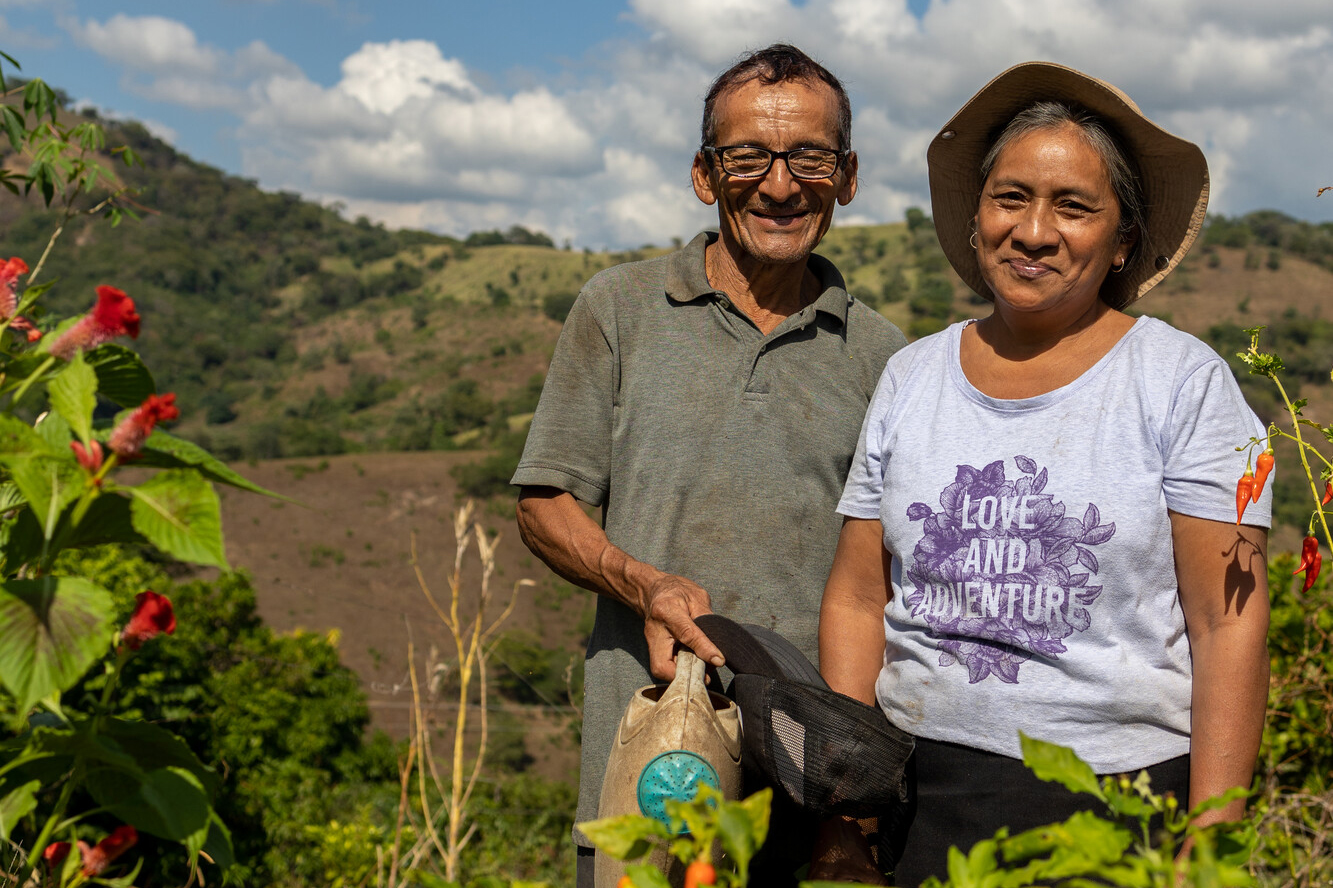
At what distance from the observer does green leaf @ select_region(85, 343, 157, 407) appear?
90cm

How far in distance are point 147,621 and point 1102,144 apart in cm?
140

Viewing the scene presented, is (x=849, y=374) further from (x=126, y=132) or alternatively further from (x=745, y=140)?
(x=126, y=132)

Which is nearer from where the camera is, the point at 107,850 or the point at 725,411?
the point at 107,850

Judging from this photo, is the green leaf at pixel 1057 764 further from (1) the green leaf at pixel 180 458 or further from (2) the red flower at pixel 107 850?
(2) the red flower at pixel 107 850

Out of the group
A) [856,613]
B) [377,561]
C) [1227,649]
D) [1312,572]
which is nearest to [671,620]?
[856,613]

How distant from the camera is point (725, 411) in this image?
76.4 inches

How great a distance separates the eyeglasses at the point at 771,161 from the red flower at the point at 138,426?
1351mm

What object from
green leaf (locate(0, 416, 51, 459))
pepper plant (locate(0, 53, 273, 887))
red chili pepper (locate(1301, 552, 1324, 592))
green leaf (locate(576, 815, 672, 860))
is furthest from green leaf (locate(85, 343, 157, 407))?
red chili pepper (locate(1301, 552, 1324, 592))

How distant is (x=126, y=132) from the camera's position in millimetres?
89125

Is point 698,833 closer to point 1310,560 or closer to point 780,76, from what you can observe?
point 1310,560

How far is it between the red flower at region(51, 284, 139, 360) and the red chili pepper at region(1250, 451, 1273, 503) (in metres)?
1.21

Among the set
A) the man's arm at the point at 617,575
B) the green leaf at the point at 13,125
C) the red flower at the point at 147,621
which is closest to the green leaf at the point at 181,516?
the red flower at the point at 147,621

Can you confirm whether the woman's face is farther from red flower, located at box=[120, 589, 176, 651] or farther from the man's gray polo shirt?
red flower, located at box=[120, 589, 176, 651]

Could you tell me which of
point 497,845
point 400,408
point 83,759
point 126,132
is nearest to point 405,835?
point 497,845
